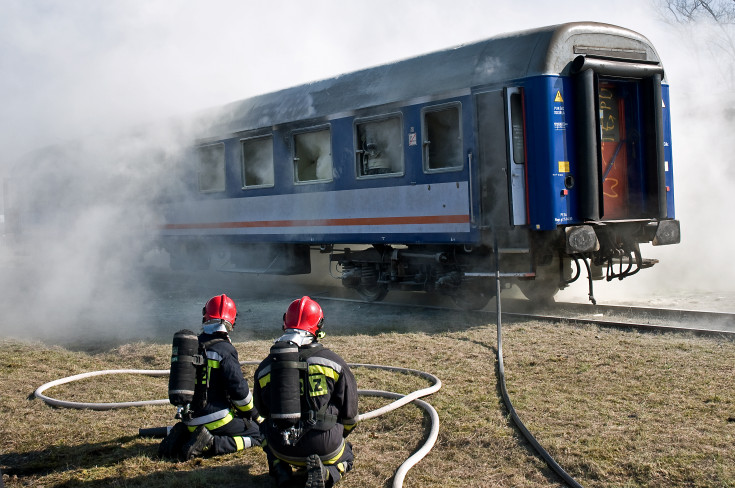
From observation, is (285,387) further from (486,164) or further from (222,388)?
(486,164)

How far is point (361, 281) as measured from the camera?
12.1 metres

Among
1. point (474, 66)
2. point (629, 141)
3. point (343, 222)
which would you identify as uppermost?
point (474, 66)

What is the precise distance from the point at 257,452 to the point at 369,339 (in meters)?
3.80

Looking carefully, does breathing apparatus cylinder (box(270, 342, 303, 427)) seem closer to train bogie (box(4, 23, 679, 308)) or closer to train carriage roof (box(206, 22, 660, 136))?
train bogie (box(4, 23, 679, 308))

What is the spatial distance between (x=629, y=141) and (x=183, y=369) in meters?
7.23

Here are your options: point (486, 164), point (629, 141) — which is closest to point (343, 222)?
point (486, 164)

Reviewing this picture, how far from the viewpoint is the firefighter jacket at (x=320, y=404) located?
425cm

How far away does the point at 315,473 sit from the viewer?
420 centimetres

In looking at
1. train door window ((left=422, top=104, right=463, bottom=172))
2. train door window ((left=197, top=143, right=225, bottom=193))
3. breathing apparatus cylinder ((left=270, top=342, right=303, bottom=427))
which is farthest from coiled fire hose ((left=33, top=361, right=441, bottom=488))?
train door window ((left=197, top=143, right=225, bottom=193))

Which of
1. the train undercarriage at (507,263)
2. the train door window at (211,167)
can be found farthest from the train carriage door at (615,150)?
the train door window at (211,167)

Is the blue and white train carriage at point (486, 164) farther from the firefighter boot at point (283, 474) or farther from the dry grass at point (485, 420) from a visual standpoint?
the firefighter boot at point (283, 474)

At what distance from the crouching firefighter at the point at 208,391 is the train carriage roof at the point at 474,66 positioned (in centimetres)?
562

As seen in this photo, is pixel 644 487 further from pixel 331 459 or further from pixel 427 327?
pixel 427 327

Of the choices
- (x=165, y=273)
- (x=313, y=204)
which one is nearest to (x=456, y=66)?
(x=313, y=204)
